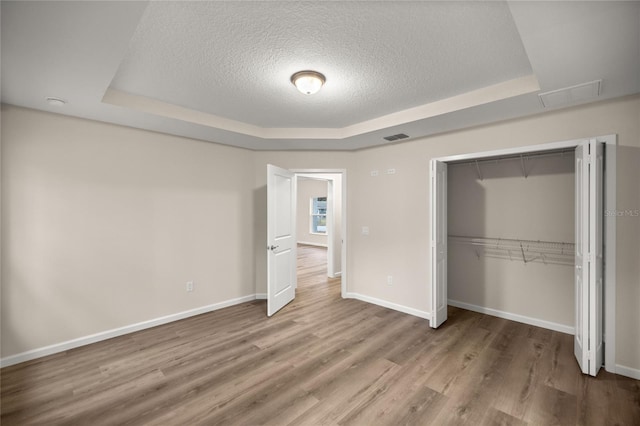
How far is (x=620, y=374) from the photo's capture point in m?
2.53

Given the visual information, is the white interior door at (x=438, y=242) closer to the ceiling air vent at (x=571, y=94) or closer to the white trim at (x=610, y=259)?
the ceiling air vent at (x=571, y=94)

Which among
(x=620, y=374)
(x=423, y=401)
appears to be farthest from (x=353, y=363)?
(x=620, y=374)

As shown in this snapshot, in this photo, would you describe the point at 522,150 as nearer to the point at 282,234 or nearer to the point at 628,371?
the point at 628,371

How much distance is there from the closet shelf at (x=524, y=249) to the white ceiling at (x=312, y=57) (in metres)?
1.60

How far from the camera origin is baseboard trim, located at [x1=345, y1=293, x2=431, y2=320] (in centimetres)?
395

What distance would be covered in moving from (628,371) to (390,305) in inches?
96.1

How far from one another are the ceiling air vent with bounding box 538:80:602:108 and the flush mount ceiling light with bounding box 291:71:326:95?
1.95m

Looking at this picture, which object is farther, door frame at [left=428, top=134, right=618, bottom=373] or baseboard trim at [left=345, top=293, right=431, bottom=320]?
baseboard trim at [left=345, top=293, right=431, bottom=320]

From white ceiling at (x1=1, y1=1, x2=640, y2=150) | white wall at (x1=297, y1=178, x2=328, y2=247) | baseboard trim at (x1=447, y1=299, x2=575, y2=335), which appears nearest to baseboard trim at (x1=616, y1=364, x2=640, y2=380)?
baseboard trim at (x1=447, y1=299, x2=575, y2=335)

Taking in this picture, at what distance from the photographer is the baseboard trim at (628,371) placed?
8.12ft

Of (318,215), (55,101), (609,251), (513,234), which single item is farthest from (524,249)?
(318,215)

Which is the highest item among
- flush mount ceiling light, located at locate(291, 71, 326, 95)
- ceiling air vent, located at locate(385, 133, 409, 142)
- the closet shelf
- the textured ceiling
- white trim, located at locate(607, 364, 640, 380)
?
the textured ceiling

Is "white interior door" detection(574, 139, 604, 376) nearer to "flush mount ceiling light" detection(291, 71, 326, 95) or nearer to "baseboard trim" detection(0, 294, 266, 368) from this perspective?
"flush mount ceiling light" detection(291, 71, 326, 95)

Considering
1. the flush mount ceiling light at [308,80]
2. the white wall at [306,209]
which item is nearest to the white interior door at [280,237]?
the flush mount ceiling light at [308,80]
